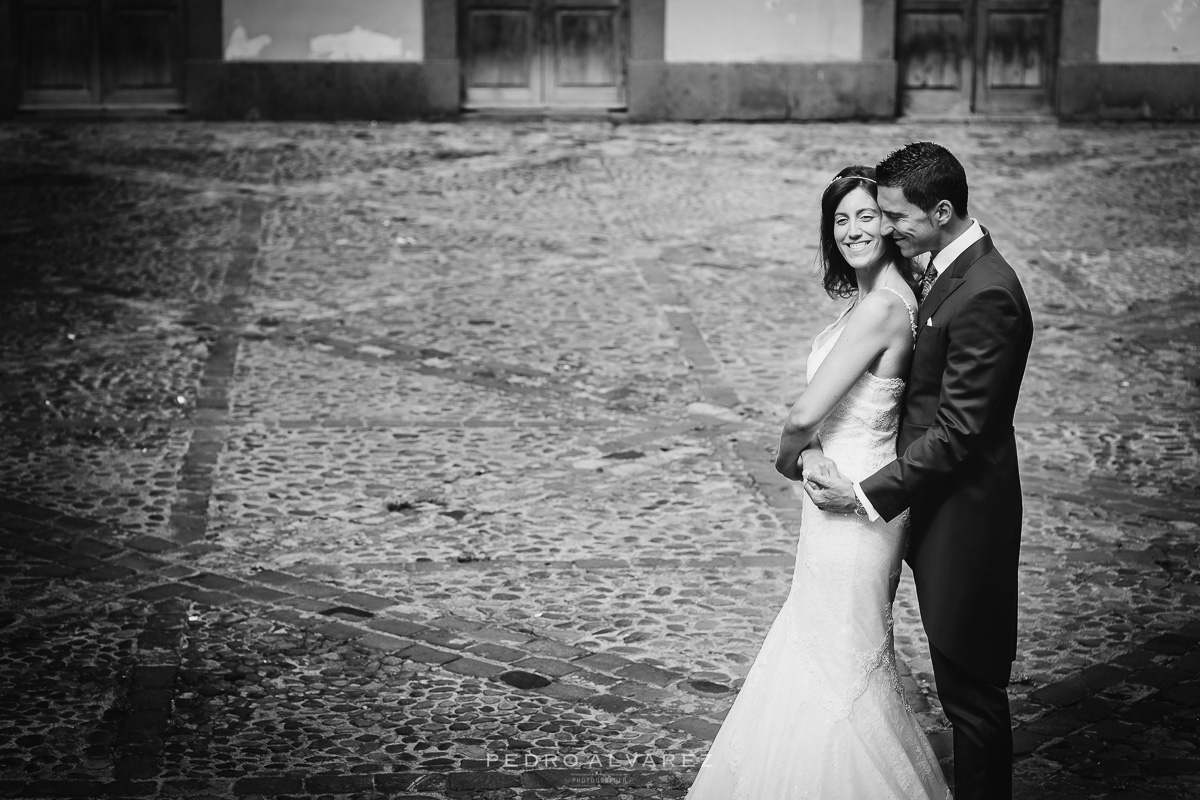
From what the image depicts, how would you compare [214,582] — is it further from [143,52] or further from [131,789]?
[143,52]

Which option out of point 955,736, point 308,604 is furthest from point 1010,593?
point 308,604

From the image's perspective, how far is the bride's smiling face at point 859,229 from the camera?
12.3ft

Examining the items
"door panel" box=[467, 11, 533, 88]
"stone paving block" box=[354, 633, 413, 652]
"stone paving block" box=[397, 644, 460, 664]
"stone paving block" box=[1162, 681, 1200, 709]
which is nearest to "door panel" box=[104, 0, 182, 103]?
"door panel" box=[467, 11, 533, 88]

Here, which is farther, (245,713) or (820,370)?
(245,713)

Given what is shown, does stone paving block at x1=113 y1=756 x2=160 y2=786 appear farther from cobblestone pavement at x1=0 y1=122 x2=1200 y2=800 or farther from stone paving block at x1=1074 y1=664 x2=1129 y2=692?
stone paving block at x1=1074 y1=664 x2=1129 y2=692

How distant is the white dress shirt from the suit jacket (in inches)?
0.7

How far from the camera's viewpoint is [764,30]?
1535 cm

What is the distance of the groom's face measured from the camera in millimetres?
3648

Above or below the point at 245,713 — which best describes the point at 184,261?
above

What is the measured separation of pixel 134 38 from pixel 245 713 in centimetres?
1214

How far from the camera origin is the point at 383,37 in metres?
15.4

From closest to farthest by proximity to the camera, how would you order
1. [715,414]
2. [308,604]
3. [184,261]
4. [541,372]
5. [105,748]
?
1. [105,748]
2. [308,604]
3. [715,414]
4. [541,372]
5. [184,261]

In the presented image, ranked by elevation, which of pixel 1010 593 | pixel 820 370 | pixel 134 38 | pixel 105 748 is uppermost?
pixel 134 38

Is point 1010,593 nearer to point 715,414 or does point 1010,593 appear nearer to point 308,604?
point 308,604
